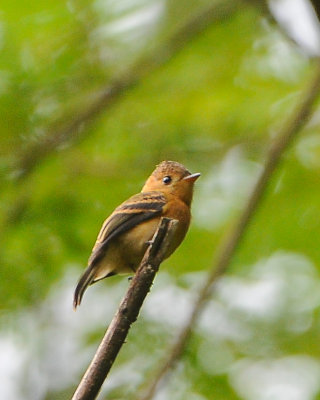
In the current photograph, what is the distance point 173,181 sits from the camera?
21.2ft

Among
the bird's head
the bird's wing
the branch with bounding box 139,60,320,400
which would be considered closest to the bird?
the bird's wing

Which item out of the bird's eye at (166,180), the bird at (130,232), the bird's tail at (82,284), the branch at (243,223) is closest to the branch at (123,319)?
the bird's tail at (82,284)

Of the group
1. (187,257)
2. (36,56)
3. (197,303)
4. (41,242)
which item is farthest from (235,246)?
(36,56)

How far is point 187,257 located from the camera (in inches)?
333

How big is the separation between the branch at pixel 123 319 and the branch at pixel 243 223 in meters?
2.30

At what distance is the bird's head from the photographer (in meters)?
6.26

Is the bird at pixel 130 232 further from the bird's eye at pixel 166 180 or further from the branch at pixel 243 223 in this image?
the branch at pixel 243 223

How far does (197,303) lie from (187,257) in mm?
1503

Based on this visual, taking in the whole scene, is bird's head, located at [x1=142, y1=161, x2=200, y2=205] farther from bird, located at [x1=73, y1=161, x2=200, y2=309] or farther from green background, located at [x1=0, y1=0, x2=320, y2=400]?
green background, located at [x1=0, y1=0, x2=320, y2=400]

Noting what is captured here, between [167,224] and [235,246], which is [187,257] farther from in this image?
[167,224]

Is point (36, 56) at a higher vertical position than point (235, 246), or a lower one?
higher

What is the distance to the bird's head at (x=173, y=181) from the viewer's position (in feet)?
20.5

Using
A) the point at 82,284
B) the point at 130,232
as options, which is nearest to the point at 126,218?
the point at 130,232

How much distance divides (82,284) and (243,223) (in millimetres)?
2146
